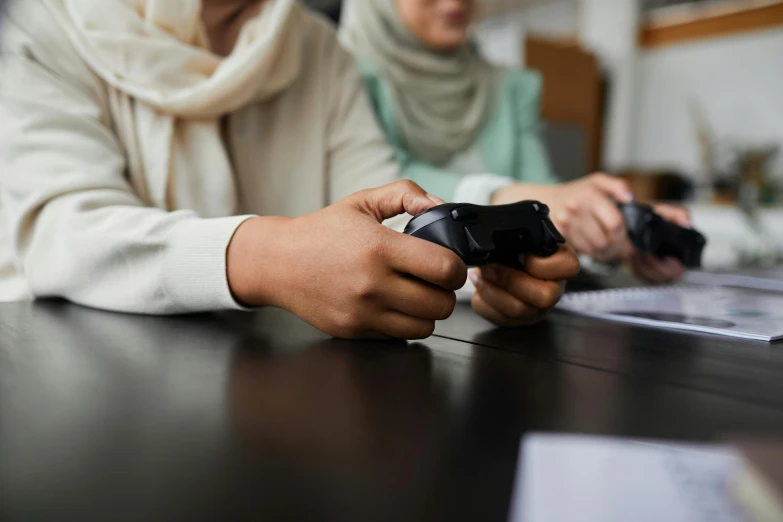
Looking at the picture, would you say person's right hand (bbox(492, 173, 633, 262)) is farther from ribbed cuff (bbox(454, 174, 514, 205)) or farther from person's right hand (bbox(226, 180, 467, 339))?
person's right hand (bbox(226, 180, 467, 339))

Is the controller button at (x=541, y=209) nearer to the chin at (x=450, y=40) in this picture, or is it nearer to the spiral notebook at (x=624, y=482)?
the spiral notebook at (x=624, y=482)

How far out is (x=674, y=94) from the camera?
9.71 feet

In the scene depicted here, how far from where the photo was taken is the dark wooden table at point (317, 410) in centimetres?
17

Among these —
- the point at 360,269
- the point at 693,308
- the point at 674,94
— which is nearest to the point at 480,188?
the point at 693,308

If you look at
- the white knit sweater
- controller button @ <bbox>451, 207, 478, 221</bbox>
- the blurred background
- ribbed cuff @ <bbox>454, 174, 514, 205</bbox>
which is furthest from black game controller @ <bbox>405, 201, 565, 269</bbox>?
the blurred background

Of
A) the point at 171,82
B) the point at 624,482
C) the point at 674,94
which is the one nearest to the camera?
the point at 624,482

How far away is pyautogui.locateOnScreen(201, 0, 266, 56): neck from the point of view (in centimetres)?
63

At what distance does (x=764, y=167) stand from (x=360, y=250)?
8.92ft

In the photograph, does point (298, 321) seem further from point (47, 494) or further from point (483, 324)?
point (47, 494)

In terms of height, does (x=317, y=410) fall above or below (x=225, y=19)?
below

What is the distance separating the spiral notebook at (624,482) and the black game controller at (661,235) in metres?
0.36

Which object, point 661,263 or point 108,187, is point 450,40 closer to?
point 661,263

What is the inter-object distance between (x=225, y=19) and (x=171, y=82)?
144mm

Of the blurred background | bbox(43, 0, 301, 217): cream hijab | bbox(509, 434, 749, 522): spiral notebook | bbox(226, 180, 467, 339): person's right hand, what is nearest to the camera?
bbox(509, 434, 749, 522): spiral notebook
